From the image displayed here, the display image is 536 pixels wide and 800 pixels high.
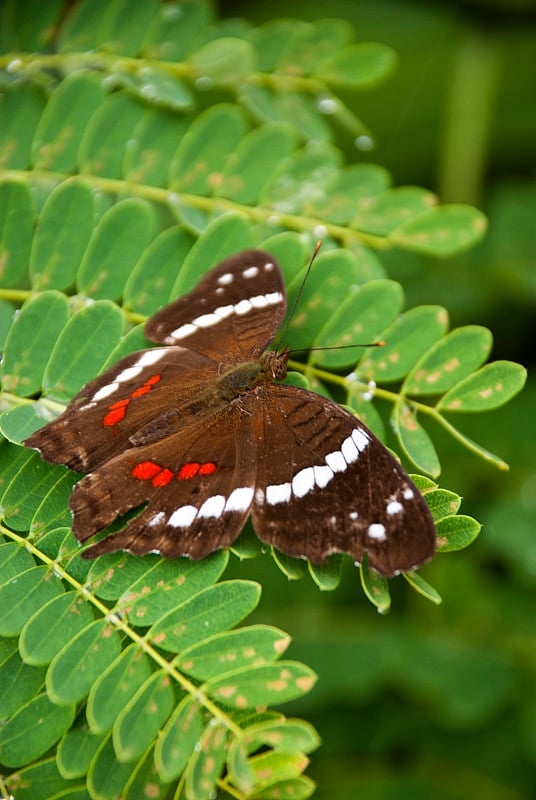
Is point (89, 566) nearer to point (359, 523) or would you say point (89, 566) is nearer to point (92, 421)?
point (92, 421)

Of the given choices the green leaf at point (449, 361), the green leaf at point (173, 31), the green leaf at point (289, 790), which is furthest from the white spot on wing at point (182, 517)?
the green leaf at point (173, 31)

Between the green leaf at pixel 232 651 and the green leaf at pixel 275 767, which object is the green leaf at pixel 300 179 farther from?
the green leaf at pixel 275 767

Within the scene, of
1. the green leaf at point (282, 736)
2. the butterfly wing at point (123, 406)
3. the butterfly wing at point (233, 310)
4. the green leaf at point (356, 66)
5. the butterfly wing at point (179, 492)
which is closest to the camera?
the green leaf at point (282, 736)

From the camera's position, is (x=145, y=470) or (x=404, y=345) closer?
(x=145, y=470)

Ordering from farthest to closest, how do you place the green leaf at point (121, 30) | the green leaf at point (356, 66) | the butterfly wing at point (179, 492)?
the green leaf at point (356, 66) → the green leaf at point (121, 30) → the butterfly wing at point (179, 492)

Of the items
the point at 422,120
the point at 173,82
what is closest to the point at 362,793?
the point at 173,82

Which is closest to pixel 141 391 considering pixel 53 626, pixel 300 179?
pixel 53 626

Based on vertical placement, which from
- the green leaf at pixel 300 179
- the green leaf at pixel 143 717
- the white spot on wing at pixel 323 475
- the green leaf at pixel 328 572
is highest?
the green leaf at pixel 300 179

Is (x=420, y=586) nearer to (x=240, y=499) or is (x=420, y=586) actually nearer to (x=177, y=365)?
(x=240, y=499)
